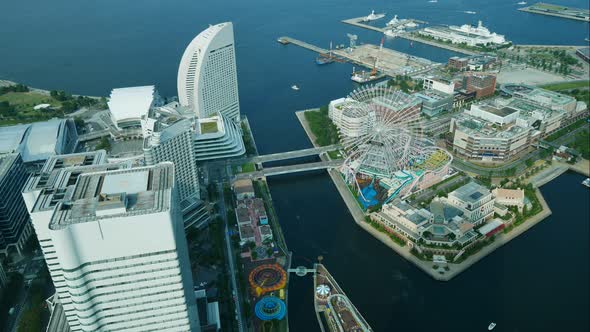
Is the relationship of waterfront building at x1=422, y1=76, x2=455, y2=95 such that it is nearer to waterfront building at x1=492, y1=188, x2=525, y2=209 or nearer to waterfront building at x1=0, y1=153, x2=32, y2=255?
waterfront building at x1=492, y1=188, x2=525, y2=209

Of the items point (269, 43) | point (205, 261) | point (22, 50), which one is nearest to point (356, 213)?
point (205, 261)

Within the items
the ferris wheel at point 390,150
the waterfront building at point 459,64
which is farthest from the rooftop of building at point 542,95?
the ferris wheel at point 390,150

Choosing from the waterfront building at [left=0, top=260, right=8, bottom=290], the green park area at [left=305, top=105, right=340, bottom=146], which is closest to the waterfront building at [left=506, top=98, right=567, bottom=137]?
the green park area at [left=305, top=105, right=340, bottom=146]

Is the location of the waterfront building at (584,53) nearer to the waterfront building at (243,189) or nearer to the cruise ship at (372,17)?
the cruise ship at (372,17)

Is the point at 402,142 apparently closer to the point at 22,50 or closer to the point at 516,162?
the point at 516,162

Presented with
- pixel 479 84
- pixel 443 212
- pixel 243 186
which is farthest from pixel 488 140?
pixel 243 186

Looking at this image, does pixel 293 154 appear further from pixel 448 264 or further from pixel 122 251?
pixel 122 251
